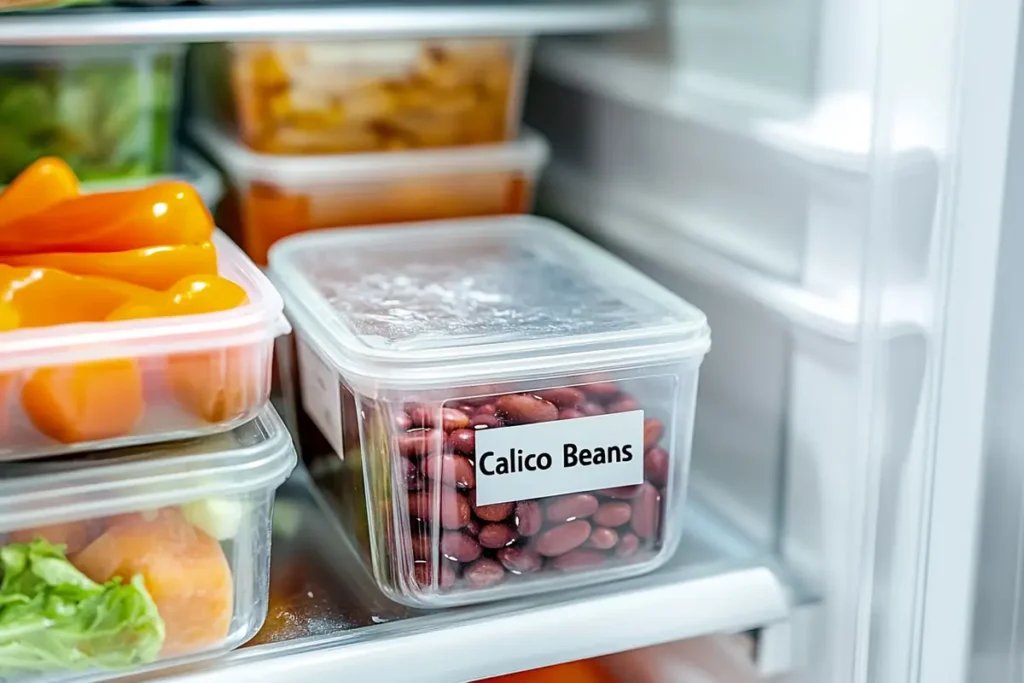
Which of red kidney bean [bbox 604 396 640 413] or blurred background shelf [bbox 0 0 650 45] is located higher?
blurred background shelf [bbox 0 0 650 45]

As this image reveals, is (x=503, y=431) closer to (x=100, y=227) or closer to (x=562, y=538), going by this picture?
(x=562, y=538)

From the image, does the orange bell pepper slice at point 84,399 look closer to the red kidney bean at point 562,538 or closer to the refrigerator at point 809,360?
the refrigerator at point 809,360

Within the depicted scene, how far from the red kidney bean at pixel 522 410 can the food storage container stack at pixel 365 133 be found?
35 cm

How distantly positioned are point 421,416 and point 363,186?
1.19ft

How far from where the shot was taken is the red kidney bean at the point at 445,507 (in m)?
0.82

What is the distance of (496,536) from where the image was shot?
0.84m

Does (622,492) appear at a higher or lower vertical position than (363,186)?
lower

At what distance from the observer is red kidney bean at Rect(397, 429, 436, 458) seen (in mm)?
821

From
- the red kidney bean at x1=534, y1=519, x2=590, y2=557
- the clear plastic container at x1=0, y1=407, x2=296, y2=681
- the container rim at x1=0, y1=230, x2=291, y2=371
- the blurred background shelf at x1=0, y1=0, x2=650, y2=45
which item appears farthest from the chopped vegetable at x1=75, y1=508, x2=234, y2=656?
the blurred background shelf at x1=0, y1=0, x2=650, y2=45

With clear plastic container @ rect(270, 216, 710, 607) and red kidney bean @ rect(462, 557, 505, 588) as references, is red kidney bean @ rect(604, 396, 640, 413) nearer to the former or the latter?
clear plastic container @ rect(270, 216, 710, 607)

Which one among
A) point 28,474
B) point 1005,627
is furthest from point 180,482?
point 1005,627

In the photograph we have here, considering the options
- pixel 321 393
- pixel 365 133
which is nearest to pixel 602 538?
pixel 321 393

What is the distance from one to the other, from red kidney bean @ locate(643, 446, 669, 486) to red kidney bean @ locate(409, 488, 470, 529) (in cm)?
14

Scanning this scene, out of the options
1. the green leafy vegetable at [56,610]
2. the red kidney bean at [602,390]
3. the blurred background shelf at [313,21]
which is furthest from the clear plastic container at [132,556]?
the blurred background shelf at [313,21]
